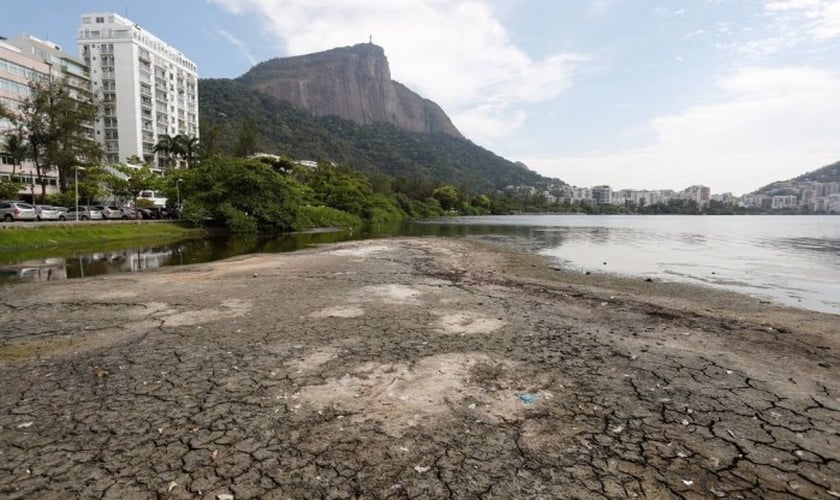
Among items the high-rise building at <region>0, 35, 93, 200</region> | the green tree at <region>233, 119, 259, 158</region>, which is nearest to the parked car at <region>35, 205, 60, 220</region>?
the high-rise building at <region>0, 35, 93, 200</region>

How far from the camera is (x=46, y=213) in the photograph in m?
43.2

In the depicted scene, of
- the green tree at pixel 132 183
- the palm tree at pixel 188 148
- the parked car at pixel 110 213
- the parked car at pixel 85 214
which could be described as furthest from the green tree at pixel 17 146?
the palm tree at pixel 188 148

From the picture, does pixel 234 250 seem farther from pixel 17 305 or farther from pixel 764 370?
pixel 764 370

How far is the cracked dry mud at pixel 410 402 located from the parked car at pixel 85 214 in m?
44.9

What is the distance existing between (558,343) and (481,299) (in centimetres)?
506

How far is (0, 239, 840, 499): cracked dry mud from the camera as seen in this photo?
4.58 m

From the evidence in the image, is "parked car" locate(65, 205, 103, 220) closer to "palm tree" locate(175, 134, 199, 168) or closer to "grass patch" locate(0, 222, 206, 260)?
"grass patch" locate(0, 222, 206, 260)

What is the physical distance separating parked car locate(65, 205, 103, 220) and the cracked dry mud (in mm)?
44896

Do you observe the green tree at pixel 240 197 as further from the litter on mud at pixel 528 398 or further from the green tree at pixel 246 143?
the litter on mud at pixel 528 398

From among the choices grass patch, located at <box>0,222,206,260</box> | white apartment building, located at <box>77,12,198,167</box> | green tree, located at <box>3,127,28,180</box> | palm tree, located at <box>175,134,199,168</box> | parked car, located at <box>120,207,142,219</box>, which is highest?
white apartment building, located at <box>77,12,198,167</box>

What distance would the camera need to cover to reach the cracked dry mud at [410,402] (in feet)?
15.0

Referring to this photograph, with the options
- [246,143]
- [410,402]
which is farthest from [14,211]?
[246,143]

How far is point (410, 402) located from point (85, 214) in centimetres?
5737

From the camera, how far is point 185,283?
16.5 meters
